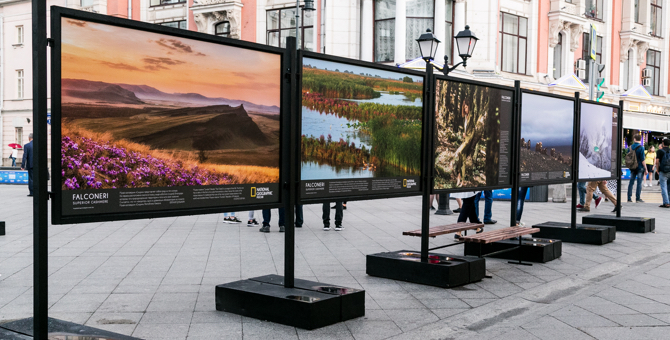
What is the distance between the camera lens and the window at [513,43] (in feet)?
109

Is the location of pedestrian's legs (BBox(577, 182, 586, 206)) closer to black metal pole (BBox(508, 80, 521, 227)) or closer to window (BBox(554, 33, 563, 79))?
black metal pole (BBox(508, 80, 521, 227))

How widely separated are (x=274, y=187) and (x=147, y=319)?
157 cm

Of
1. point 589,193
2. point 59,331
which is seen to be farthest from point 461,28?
point 59,331

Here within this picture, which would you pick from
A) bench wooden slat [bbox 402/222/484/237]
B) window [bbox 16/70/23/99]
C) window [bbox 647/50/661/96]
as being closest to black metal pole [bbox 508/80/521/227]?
bench wooden slat [bbox 402/222/484/237]

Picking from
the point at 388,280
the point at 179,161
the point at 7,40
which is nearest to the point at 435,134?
the point at 388,280

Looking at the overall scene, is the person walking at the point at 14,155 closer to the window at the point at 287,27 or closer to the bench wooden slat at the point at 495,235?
the window at the point at 287,27

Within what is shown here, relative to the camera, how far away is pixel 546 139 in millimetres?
9523

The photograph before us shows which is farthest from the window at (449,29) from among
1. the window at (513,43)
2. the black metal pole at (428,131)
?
the black metal pole at (428,131)

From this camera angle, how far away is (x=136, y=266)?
805 cm

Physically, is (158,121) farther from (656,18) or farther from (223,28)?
(656,18)

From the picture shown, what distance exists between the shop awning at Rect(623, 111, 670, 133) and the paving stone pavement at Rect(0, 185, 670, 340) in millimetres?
30202

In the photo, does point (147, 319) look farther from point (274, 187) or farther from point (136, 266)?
point (136, 266)

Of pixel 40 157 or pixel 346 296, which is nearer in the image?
pixel 40 157

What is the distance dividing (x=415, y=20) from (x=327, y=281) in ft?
82.2
